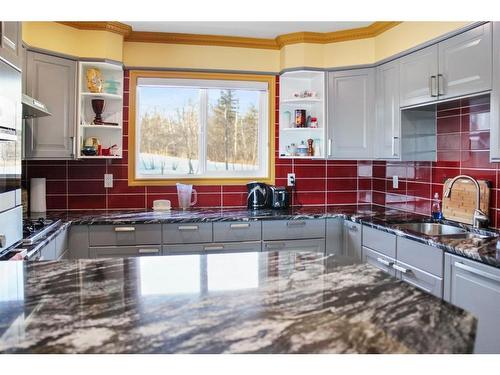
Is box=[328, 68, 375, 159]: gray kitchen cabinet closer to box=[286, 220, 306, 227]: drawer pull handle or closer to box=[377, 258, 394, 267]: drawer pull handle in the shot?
box=[286, 220, 306, 227]: drawer pull handle

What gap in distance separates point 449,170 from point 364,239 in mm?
790

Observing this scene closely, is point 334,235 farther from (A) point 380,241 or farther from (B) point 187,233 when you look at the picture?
(B) point 187,233

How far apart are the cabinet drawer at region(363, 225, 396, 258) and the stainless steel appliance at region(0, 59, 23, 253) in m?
2.18

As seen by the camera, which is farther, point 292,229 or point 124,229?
point 292,229

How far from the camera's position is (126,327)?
0.96 m

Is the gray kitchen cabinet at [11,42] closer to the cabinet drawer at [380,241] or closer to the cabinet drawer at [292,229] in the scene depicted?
the cabinet drawer at [292,229]

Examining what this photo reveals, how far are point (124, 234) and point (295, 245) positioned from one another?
1308 mm

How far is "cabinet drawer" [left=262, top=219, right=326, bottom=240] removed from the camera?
10.9ft

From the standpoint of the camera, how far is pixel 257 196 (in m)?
3.76

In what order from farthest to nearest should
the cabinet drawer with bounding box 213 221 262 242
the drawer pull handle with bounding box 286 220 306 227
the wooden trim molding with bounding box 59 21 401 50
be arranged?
the wooden trim molding with bounding box 59 21 401 50, the drawer pull handle with bounding box 286 220 306 227, the cabinet drawer with bounding box 213 221 262 242

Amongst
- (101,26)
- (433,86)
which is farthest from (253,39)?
(433,86)

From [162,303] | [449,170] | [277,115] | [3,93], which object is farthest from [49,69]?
[449,170]

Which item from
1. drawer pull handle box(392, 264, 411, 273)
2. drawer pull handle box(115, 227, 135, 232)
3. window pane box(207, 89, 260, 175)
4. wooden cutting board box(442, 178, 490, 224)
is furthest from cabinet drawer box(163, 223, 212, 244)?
wooden cutting board box(442, 178, 490, 224)

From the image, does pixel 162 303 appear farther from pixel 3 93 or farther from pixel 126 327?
pixel 3 93
